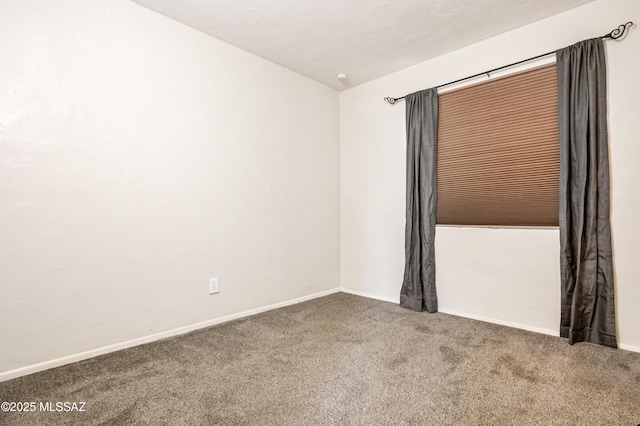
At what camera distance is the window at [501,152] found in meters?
2.47

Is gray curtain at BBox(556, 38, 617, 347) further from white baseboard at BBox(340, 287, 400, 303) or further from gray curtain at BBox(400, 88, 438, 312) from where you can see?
white baseboard at BBox(340, 287, 400, 303)

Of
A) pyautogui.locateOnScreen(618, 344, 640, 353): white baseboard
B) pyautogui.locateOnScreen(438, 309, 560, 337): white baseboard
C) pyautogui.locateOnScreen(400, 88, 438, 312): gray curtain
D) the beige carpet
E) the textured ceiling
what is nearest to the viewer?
the beige carpet

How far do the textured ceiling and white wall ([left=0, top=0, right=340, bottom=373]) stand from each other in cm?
23

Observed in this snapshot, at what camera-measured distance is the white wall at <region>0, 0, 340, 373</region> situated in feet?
6.16

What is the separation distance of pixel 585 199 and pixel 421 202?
47.1 inches

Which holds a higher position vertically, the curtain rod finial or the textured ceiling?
the textured ceiling

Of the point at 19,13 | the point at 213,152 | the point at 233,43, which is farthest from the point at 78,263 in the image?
the point at 233,43

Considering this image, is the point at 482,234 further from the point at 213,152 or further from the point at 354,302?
the point at 213,152

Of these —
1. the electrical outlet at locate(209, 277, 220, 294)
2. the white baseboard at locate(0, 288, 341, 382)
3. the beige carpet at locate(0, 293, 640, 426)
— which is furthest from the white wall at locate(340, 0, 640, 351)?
the electrical outlet at locate(209, 277, 220, 294)

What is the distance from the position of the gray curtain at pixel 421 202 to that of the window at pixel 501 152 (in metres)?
0.10

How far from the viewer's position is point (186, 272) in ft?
8.36

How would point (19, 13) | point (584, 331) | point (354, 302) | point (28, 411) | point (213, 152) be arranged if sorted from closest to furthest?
1. point (28, 411)
2. point (19, 13)
3. point (584, 331)
4. point (213, 152)
5. point (354, 302)

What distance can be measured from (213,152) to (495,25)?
2447 millimetres

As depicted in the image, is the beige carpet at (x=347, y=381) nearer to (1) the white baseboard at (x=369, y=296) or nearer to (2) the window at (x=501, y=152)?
(1) the white baseboard at (x=369, y=296)
